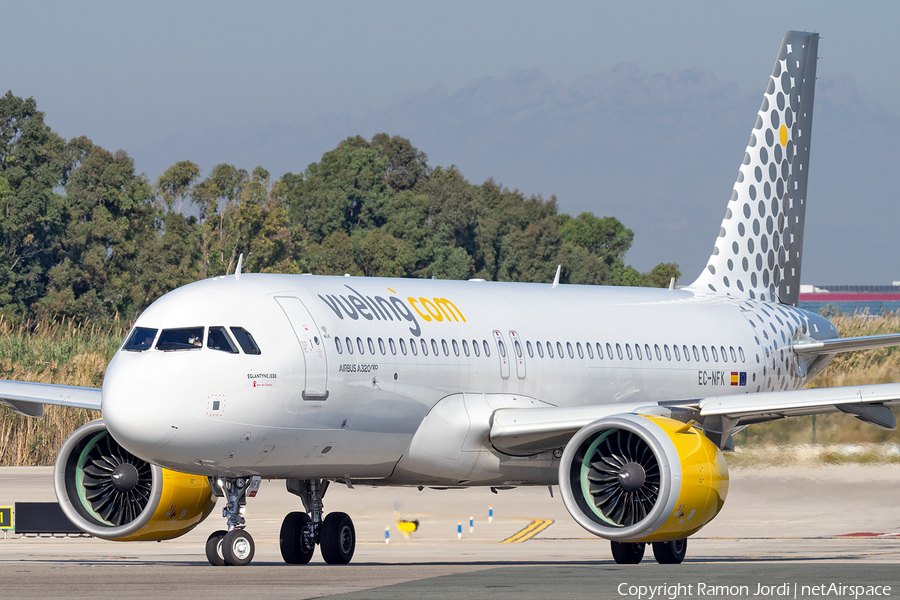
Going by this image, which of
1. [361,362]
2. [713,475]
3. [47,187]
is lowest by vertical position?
[713,475]

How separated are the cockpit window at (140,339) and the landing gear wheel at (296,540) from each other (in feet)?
12.8

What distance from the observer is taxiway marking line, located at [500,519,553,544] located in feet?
90.6

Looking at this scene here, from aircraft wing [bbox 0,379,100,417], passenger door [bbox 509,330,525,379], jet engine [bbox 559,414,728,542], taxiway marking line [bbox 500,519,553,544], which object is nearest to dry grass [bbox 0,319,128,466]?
taxiway marking line [bbox 500,519,553,544]

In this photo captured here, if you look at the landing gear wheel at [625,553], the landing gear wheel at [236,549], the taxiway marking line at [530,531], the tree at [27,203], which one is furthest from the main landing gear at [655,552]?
the tree at [27,203]

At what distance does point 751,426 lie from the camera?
29891 millimetres

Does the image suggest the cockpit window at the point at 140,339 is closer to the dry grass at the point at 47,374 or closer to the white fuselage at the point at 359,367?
the white fuselage at the point at 359,367

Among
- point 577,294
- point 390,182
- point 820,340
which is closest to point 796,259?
point 820,340

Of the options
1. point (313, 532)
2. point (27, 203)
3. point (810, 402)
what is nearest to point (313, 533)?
point (313, 532)

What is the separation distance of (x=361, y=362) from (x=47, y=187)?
54087mm

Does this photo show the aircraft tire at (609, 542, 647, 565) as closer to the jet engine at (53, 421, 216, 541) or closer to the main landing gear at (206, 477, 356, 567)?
the main landing gear at (206, 477, 356, 567)

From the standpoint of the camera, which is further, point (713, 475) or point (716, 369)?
point (716, 369)

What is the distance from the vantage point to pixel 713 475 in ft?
61.1

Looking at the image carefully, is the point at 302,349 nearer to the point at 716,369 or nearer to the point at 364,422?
the point at 364,422

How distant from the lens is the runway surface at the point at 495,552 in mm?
14383
